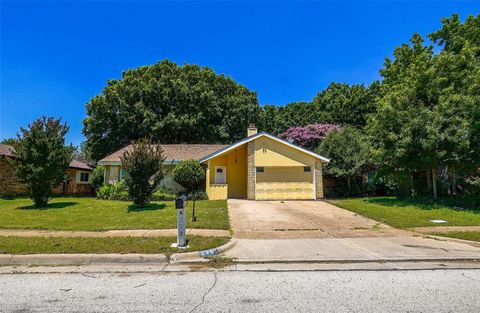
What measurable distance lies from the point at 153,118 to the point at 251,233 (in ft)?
76.1

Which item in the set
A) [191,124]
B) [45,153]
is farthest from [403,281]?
[191,124]

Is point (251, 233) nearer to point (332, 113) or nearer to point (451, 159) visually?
point (451, 159)

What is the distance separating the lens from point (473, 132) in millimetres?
13656

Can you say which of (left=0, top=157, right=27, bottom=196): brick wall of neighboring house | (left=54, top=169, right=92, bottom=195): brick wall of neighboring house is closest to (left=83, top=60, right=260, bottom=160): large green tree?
(left=54, top=169, right=92, bottom=195): brick wall of neighboring house

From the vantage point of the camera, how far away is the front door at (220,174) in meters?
19.4

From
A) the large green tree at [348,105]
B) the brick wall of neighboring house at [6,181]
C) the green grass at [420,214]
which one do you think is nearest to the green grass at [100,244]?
the green grass at [420,214]

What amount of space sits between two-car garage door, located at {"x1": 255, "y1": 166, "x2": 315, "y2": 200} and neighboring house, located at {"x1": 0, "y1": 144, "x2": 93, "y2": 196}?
11839 mm

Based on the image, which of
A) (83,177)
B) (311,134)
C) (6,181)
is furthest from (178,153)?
(311,134)

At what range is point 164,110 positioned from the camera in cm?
3052

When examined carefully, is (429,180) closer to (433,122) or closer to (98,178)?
(433,122)

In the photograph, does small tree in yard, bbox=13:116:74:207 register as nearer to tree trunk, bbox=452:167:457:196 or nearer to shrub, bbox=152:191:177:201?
shrub, bbox=152:191:177:201

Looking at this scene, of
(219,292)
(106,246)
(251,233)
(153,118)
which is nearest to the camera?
(219,292)

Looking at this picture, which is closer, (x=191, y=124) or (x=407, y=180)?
(x=407, y=180)

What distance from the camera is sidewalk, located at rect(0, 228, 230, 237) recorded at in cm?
812
